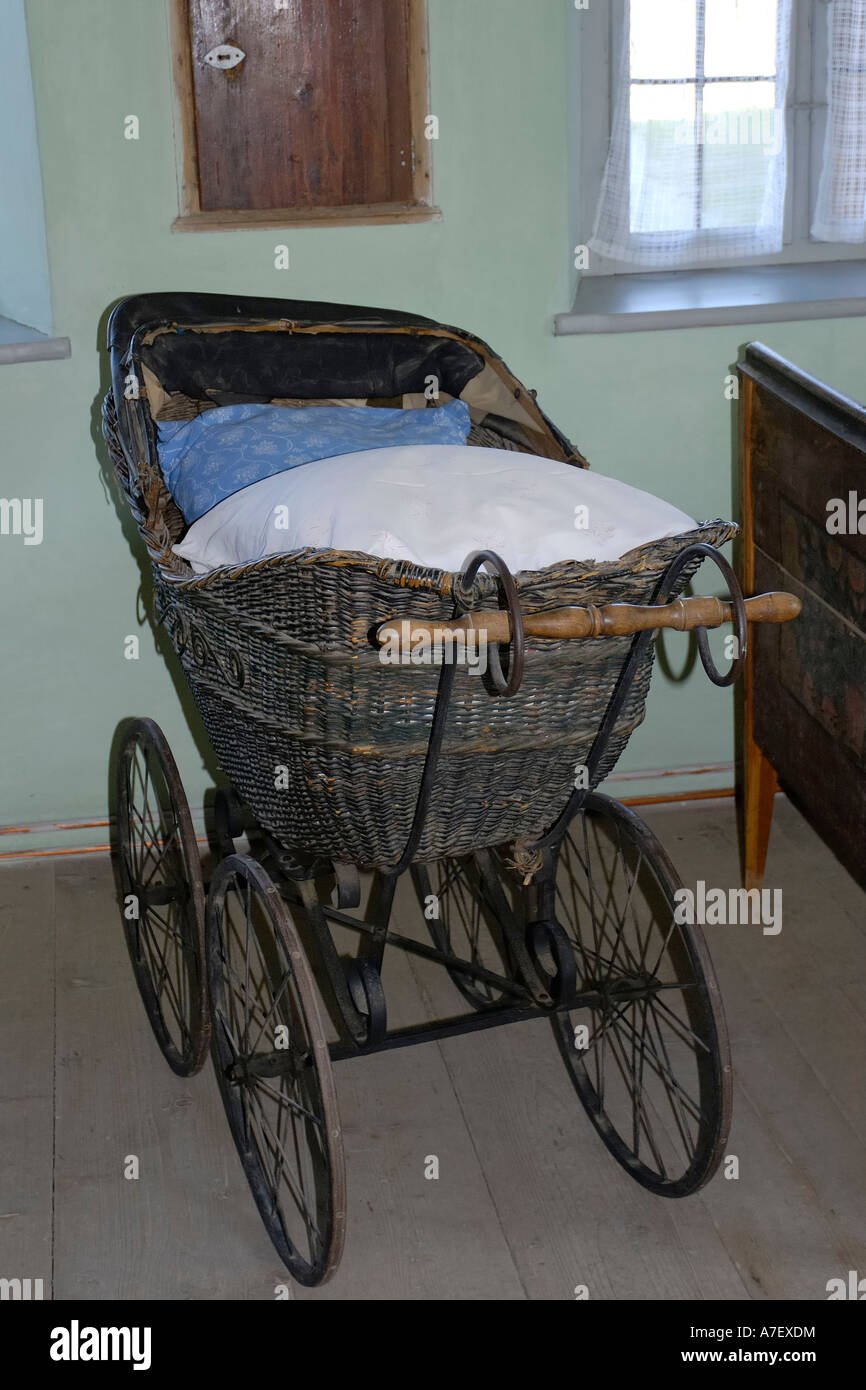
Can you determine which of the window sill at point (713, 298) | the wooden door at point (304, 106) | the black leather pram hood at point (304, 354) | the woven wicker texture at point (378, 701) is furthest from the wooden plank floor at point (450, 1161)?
the wooden door at point (304, 106)

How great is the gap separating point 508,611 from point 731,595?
0.77 ft

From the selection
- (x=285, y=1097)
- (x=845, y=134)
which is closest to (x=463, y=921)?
(x=285, y=1097)

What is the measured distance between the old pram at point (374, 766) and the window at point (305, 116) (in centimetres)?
40

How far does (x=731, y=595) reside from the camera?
1415 millimetres

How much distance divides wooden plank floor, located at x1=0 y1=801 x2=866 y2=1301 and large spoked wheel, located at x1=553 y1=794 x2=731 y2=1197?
0.17 ft

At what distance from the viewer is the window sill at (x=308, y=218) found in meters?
2.44

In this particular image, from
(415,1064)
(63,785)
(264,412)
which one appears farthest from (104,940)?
(264,412)

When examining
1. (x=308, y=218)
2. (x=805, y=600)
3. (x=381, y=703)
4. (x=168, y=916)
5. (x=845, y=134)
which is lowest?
(x=168, y=916)

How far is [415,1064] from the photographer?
7.18ft

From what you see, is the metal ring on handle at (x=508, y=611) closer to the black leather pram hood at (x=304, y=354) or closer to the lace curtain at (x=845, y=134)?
the black leather pram hood at (x=304, y=354)

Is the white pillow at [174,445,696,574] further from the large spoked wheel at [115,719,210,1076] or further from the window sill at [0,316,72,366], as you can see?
the window sill at [0,316,72,366]

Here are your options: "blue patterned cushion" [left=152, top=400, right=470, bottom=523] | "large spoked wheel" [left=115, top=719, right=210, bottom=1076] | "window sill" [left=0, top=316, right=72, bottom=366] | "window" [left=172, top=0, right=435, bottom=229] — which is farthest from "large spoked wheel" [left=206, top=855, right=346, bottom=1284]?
"window" [left=172, top=0, right=435, bottom=229]

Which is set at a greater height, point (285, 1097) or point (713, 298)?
point (713, 298)

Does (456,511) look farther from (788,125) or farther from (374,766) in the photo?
(788,125)
